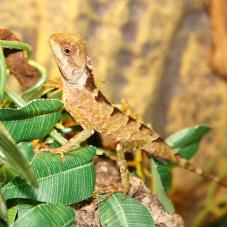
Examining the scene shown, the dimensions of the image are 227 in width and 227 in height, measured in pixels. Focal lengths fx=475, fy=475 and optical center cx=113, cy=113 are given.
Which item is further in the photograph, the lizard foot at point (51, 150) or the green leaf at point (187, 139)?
the green leaf at point (187, 139)

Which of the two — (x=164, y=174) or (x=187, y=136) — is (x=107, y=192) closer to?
(x=164, y=174)

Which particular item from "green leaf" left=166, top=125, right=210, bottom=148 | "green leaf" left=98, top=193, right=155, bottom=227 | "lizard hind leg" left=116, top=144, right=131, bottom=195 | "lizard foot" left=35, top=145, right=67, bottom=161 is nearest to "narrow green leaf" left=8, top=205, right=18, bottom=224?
"lizard foot" left=35, top=145, right=67, bottom=161

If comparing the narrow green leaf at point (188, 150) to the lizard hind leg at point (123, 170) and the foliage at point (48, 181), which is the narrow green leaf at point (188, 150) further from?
the foliage at point (48, 181)

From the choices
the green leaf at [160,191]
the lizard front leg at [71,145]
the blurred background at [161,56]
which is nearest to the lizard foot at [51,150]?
the lizard front leg at [71,145]

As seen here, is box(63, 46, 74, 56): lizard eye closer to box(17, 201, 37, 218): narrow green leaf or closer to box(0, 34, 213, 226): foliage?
box(0, 34, 213, 226): foliage

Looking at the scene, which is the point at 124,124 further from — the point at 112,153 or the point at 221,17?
the point at 221,17
